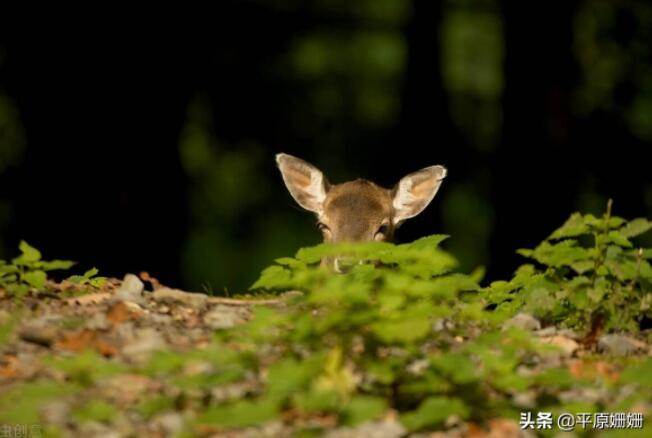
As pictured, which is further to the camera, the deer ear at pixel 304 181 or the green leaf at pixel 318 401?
the deer ear at pixel 304 181

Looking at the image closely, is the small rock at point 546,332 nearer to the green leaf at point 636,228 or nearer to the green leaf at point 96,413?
the green leaf at point 636,228

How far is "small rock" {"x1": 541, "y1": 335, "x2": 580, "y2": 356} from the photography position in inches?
266

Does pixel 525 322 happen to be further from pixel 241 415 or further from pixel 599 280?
pixel 241 415

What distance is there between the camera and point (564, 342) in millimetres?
6867

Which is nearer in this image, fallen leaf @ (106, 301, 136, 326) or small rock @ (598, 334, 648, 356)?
fallen leaf @ (106, 301, 136, 326)

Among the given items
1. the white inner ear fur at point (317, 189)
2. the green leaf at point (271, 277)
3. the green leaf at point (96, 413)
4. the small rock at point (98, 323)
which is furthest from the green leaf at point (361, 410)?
the white inner ear fur at point (317, 189)

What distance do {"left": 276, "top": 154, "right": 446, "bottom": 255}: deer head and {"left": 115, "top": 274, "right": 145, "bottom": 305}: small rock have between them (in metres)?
2.59

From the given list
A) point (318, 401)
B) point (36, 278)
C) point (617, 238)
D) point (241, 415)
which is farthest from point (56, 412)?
point (617, 238)

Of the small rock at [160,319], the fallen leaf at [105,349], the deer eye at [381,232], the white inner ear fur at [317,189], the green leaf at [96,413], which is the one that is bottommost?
the green leaf at [96,413]

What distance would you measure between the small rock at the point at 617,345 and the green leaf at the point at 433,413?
5.68 ft

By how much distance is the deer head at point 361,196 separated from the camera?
1010cm

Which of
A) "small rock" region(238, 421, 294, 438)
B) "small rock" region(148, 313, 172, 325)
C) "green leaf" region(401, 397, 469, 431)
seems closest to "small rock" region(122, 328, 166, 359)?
"small rock" region(148, 313, 172, 325)

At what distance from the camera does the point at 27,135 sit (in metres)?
14.7

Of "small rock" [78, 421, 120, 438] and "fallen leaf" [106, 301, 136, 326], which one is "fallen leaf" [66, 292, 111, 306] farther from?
"small rock" [78, 421, 120, 438]
